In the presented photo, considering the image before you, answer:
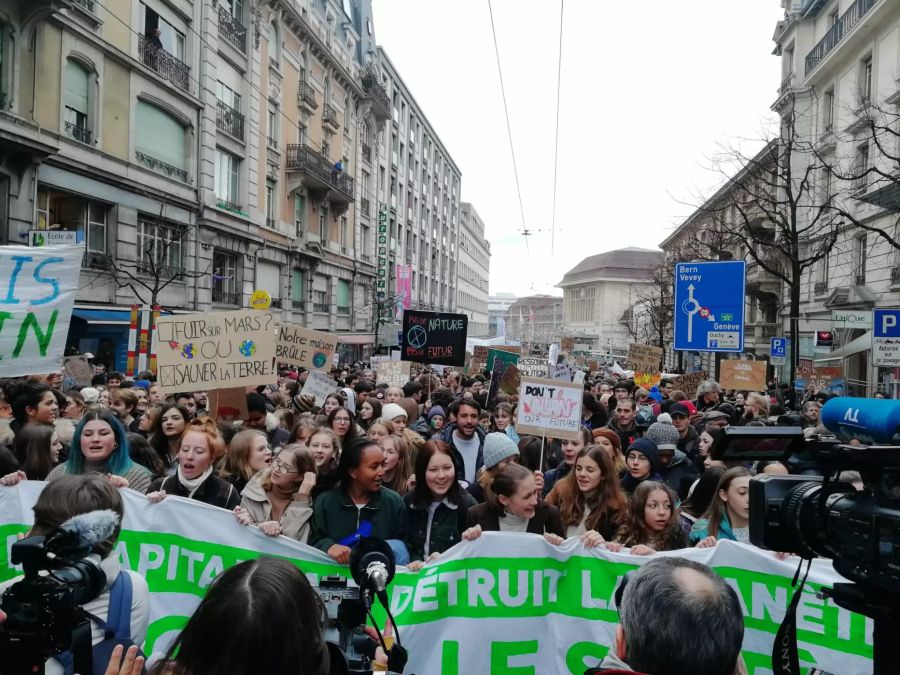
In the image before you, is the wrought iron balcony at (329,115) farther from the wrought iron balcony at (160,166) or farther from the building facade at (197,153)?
the wrought iron balcony at (160,166)

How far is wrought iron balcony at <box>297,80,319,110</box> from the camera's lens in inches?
1209

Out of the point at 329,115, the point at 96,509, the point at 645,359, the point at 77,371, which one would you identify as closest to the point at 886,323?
the point at 645,359

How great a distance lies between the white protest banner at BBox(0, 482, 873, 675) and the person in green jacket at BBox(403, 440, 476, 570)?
1.53 feet

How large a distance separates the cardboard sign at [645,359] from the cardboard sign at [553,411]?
10.3m

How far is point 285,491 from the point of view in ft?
13.9

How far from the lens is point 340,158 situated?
3650cm

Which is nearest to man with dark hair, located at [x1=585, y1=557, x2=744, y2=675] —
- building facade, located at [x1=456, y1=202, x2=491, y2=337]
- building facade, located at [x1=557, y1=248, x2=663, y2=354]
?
building facade, located at [x1=456, y1=202, x2=491, y2=337]

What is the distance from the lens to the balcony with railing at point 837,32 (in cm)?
2505

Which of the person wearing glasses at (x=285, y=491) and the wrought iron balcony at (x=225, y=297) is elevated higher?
the wrought iron balcony at (x=225, y=297)

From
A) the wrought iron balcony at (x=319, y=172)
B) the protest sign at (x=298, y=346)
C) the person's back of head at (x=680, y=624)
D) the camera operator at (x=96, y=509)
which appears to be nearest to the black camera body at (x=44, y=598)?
the camera operator at (x=96, y=509)

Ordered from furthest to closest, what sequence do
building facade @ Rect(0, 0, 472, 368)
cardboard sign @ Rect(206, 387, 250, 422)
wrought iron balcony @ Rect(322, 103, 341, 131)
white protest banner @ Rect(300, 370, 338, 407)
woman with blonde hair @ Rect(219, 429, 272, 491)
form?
wrought iron balcony @ Rect(322, 103, 341, 131), building facade @ Rect(0, 0, 472, 368), white protest banner @ Rect(300, 370, 338, 407), cardboard sign @ Rect(206, 387, 250, 422), woman with blonde hair @ Rect(219, 429, 272, 491)

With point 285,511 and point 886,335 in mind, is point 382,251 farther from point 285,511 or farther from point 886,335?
point 285,511

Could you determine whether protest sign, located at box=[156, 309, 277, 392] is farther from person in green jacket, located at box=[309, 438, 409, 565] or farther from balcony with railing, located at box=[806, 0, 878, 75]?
balcony with railing, located at box=[806, 0, 878, 75]

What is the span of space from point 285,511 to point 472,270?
92825 mm
